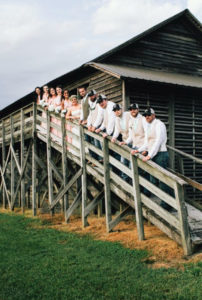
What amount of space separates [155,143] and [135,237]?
6.35 ft

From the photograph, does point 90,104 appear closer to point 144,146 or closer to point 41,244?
point 144,146

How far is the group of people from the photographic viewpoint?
21.3 feet

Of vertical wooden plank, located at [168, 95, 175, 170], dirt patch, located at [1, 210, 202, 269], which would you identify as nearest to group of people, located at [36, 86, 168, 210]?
dirt patch, located at [1, 210, 202, 269]

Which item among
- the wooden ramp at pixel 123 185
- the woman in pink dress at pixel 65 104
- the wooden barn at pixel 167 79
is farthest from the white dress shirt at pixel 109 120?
the woman in pink dress at pixel 65 104

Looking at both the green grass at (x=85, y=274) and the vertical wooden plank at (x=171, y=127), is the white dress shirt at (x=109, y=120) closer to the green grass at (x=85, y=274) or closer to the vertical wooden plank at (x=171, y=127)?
the green grass at (x=85, y=274)

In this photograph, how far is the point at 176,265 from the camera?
16.8 feet

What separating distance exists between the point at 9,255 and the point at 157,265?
2.77m

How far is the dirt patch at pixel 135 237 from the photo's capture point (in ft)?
17.6

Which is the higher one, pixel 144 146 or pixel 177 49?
pixel 177 49

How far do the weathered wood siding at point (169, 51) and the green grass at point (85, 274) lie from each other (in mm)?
8057

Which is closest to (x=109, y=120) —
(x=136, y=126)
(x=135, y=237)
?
(x=136, y=126)

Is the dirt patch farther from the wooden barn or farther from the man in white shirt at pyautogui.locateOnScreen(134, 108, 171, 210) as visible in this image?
the wooden barn

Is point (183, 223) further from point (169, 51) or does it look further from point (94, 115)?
point (169, 51)

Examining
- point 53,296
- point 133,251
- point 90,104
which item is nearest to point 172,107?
point 90,104
